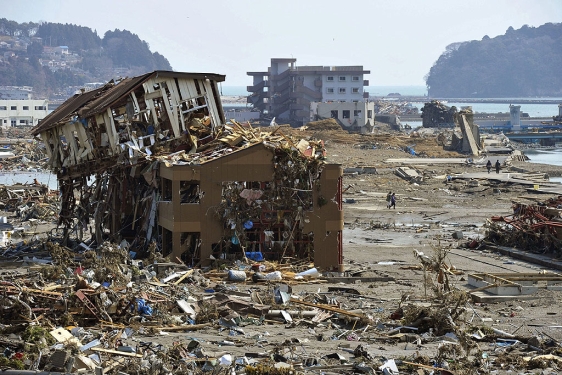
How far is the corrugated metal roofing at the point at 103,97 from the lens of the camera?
2238 cm

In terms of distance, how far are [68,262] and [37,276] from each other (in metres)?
2.38

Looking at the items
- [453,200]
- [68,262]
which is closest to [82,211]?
[68,262]

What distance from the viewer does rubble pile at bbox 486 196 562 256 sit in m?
24.7

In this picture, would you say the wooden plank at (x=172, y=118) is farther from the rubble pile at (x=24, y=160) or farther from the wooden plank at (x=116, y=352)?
the rubble pile at (x=24, y=160)

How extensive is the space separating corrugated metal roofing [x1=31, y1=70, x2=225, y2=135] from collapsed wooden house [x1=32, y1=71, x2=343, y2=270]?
0.17ft

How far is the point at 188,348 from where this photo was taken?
41.8 ft

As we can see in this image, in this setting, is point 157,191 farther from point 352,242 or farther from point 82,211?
point 352,242

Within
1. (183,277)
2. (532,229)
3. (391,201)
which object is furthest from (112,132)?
(391,201)

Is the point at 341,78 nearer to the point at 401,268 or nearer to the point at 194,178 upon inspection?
the point at 401,268

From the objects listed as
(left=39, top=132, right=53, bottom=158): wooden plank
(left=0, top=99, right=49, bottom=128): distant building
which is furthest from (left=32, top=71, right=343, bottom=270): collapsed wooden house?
(left=0, top=99, right=49, bottom=128): distant building

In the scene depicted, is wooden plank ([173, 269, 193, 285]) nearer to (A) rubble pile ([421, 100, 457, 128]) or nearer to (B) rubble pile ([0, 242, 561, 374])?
(B) rubble pile ([0, 242, 561, 374])

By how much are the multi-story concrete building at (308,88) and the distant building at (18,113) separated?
3020 cm

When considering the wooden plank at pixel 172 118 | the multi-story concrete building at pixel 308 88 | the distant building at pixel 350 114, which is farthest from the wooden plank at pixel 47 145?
the multi-story concrete building at pixel 308 88

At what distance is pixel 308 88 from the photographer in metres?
111
